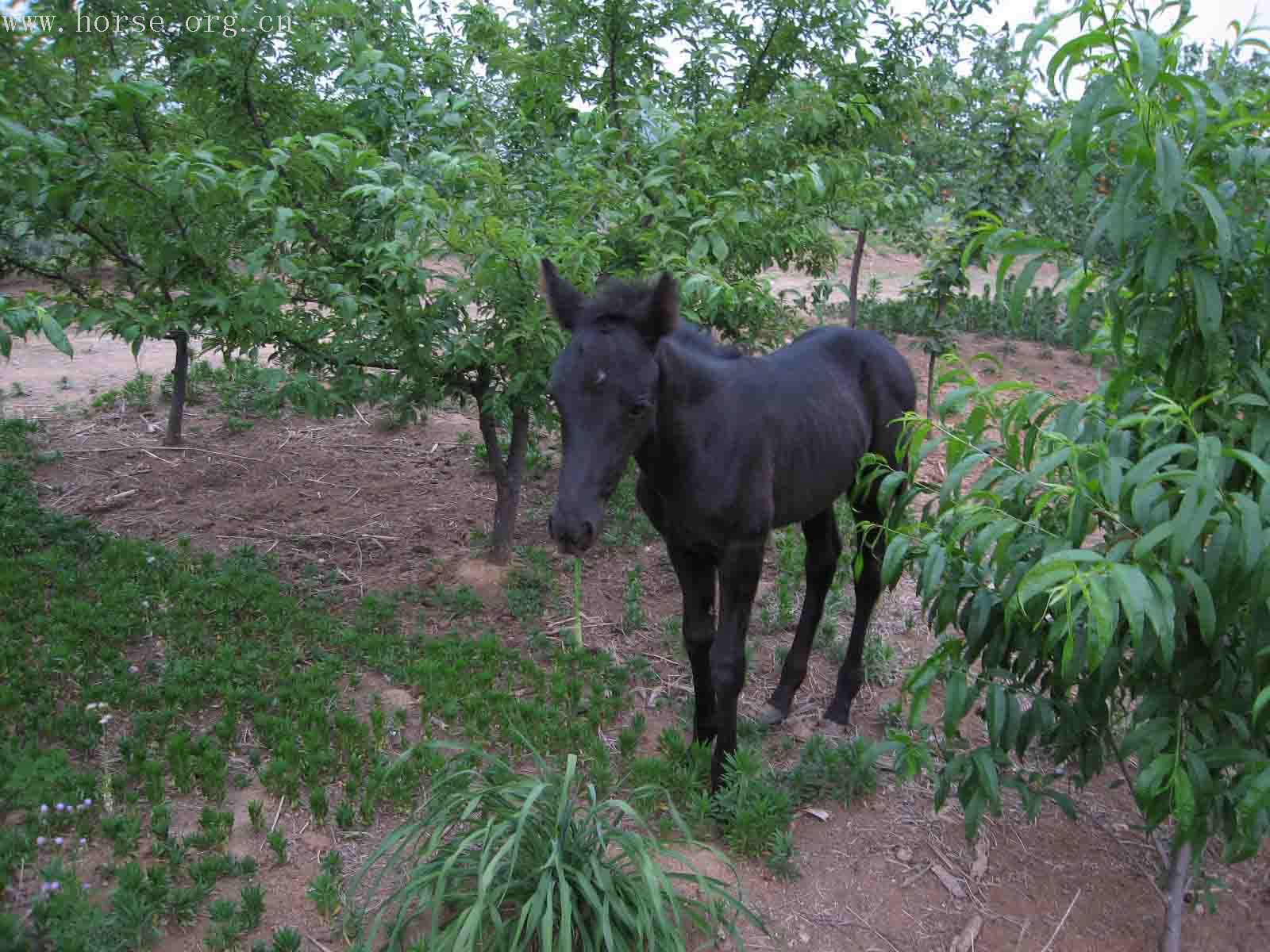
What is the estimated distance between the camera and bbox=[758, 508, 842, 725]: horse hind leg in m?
5.10

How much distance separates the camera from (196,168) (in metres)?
4.21

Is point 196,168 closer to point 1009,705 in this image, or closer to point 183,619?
point 183,619

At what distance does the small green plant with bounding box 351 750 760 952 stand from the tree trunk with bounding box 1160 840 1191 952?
5.06ft

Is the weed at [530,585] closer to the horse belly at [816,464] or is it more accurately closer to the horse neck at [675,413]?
the horse belly at [816,464]

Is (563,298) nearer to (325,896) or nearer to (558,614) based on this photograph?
(325,896)

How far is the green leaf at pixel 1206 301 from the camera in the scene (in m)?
2.50

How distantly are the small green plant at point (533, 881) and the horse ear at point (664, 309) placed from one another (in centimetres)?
159

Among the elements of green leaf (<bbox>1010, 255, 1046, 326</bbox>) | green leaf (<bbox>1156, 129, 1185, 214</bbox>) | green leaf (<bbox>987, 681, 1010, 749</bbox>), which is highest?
green leaf (<bbox>1156, 129, 1185, 214</bbox>)

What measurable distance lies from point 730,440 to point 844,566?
Result: 3038 millimetres

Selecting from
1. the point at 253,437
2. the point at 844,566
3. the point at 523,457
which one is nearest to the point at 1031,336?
the point at 844,566

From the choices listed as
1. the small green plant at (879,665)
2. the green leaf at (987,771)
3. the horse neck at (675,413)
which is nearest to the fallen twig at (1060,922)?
the green leaf at (987,771)

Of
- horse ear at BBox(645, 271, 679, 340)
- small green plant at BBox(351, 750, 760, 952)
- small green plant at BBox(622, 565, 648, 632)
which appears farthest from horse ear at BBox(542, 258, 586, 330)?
small green plant at BBox(622, 565, 648, 632)

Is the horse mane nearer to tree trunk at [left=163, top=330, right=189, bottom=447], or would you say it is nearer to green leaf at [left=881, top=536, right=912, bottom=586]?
green leaf at [left=881, top=536, right=912, bottom=586]

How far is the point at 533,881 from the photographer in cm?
319
